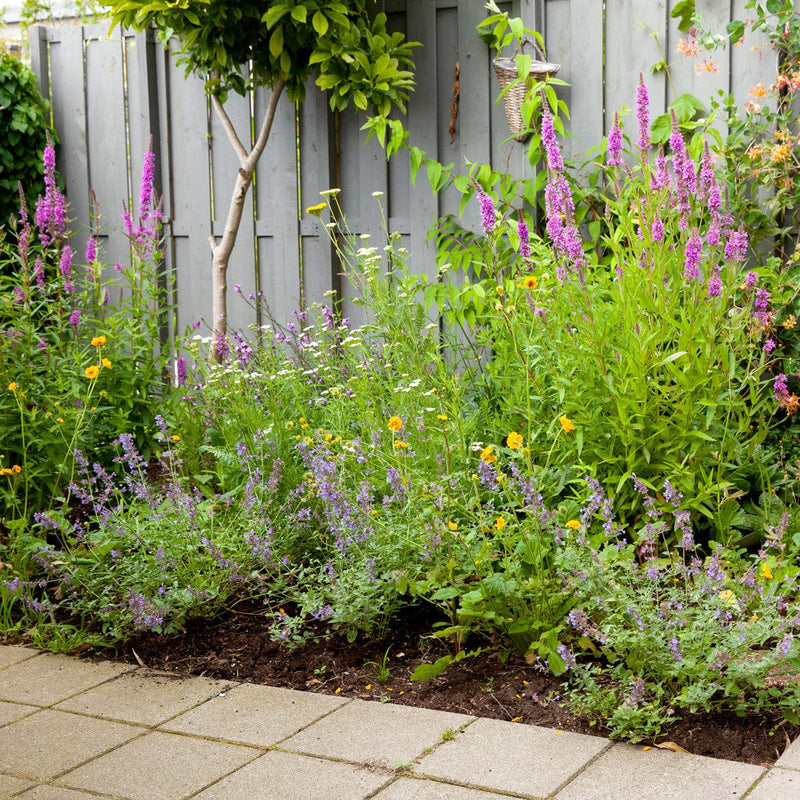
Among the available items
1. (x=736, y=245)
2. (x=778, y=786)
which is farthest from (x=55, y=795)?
(x=736, y=245)

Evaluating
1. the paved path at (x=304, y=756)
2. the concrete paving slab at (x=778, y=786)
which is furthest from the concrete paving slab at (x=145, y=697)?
the concrete paving slab at (x=778, y=786)

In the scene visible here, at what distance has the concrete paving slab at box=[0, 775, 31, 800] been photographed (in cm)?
222

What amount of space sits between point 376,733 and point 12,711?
1001 mm

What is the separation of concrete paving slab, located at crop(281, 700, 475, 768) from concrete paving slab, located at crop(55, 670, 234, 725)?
40cm

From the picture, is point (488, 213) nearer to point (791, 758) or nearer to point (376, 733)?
point (376, 733)

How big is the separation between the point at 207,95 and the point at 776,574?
3.95 metres

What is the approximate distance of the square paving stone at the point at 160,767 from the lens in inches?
A: 87.7

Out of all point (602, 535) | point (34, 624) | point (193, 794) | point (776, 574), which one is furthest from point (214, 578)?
point (776, 574)

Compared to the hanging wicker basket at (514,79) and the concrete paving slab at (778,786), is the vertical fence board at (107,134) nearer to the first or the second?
the hanging wicker basket at (514,79)

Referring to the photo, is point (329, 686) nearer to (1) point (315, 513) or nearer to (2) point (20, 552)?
(1) point (315, 513)

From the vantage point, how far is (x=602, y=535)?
2859 millimetres

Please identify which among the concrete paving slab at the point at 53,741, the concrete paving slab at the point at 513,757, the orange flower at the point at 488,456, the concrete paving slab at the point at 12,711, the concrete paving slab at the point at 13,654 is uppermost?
the orange flower at the point at 488,456

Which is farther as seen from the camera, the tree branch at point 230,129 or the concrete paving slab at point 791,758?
the tree branch at point 230,129

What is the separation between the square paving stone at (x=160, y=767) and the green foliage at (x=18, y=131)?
13.9 ft
